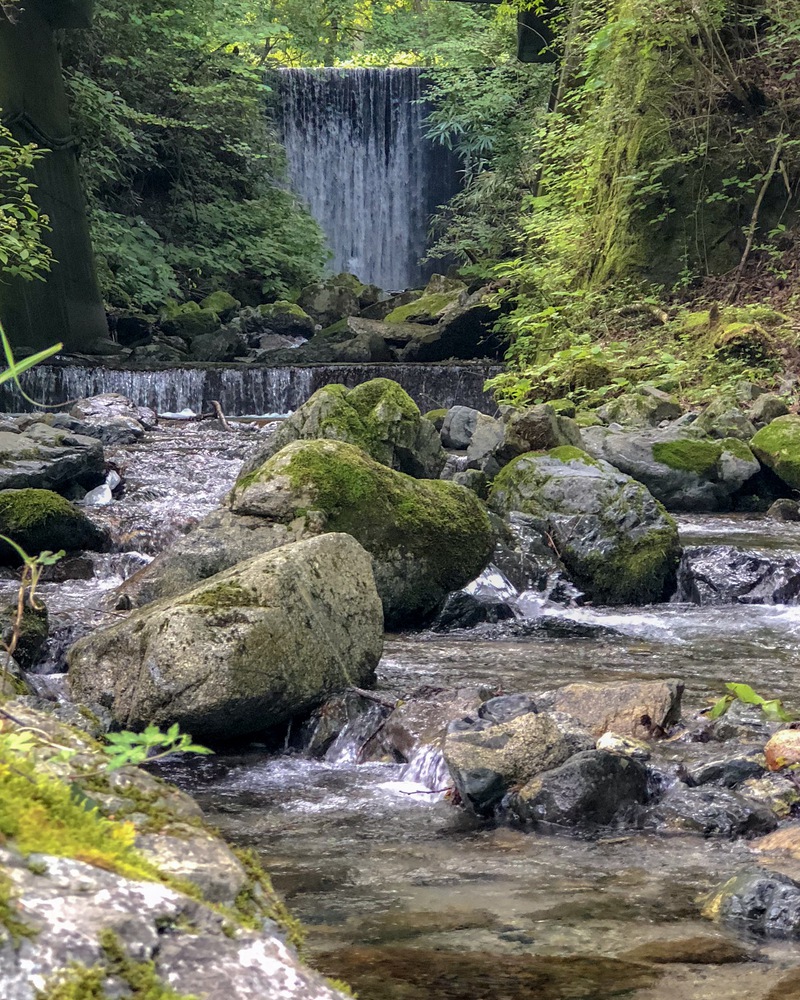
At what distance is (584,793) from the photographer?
13.3 feet

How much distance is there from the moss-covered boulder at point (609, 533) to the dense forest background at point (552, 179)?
508 cm

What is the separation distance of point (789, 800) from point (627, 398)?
31.2 feet

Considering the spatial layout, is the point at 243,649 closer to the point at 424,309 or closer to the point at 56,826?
the point at 56,826

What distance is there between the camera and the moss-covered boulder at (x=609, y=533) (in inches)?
324

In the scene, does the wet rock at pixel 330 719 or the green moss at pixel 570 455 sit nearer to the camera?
the wet rock at pixel 330 719

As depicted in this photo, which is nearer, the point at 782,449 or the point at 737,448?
the point at 782,449

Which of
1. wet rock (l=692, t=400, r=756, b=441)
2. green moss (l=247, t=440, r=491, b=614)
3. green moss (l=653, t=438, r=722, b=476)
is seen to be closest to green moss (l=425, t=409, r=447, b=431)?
wet rock (l=692, t=400, r=756, b=441)

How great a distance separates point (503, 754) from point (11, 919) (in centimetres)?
337

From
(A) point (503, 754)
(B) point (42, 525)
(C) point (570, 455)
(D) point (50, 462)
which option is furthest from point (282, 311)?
(A) point (503, 754)

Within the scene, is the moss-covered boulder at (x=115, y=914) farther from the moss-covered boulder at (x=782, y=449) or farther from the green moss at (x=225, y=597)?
the moss-covered boulder at (x=782, y=449)

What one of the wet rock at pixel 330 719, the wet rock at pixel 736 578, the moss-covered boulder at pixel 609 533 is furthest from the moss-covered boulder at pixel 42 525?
the wet rock at pixel 736 578

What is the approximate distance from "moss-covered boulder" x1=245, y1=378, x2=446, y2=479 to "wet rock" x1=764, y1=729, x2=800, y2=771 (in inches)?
206

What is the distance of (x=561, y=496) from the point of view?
8.83m

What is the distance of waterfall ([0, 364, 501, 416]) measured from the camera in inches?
650
